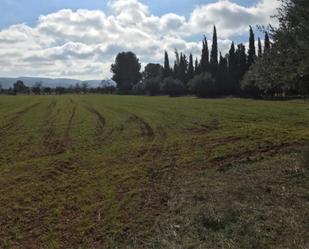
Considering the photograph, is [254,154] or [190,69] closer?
[254,154]

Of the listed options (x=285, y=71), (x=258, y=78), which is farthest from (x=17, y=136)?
(x=285, y=71)

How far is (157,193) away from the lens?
13.2m

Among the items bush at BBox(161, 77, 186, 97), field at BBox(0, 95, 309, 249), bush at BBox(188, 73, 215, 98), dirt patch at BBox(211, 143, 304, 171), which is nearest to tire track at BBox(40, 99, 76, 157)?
field at BBox(0, 95, 309, 249)

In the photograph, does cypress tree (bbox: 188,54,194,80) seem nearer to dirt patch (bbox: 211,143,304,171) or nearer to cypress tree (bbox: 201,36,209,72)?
cypress tree (bbox: 201,36,209,72)

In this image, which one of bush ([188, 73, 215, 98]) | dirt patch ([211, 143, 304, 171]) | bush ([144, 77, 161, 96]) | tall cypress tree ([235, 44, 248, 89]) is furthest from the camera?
bush ([144, 77, 161, 96])

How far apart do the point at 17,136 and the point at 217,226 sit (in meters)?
19.2

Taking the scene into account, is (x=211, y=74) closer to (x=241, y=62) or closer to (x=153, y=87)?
(x=241, y=62)

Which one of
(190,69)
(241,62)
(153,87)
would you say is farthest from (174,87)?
(241,62)

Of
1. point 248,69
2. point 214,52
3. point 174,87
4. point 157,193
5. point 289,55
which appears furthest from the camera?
point 174,87

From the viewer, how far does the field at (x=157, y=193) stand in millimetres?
9898

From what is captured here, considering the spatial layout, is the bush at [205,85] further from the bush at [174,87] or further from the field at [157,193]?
the field at [157,193]

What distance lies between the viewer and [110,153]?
20.6m

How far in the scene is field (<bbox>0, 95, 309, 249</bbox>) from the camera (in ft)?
32.5

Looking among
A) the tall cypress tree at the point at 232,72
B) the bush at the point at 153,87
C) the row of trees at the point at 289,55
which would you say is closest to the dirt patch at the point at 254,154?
the row of trees at the point at 289,55
